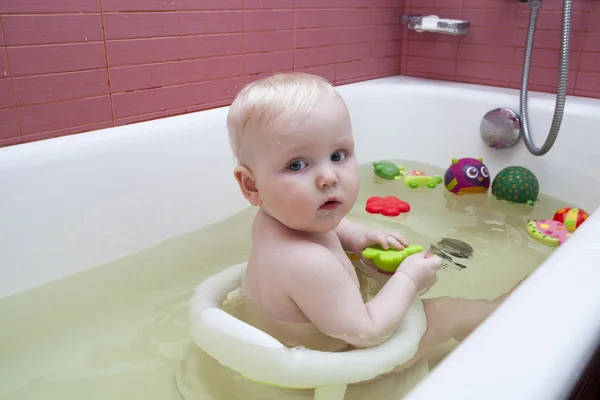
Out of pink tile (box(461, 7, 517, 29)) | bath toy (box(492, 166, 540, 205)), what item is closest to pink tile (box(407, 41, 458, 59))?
pink tile (box(461, 7, 517, 29))

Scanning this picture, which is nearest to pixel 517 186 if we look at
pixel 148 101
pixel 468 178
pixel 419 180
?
pixel 468 178

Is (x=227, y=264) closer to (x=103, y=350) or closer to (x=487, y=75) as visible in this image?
(x=103, y=350)

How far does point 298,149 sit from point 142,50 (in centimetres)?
80

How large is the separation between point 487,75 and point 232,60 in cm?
94

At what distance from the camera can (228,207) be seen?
4.65 ft

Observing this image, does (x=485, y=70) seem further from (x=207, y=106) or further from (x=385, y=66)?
(x=207, y=106)

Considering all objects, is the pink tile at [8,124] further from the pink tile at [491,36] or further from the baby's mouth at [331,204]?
the pink tile at [491,36]

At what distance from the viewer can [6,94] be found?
1148 millimetres

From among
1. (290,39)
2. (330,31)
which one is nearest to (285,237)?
(290,39)

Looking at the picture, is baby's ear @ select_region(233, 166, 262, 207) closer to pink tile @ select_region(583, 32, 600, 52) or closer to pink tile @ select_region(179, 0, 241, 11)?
pink tile @ select_region(179, 0, 241, 11)

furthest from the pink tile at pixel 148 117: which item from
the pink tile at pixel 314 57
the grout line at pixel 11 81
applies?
the pink tile at pixel 314 57

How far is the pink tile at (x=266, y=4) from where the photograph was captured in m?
1.58

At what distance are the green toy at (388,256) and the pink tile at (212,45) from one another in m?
0.84

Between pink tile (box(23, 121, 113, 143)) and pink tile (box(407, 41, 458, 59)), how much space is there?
127cm
